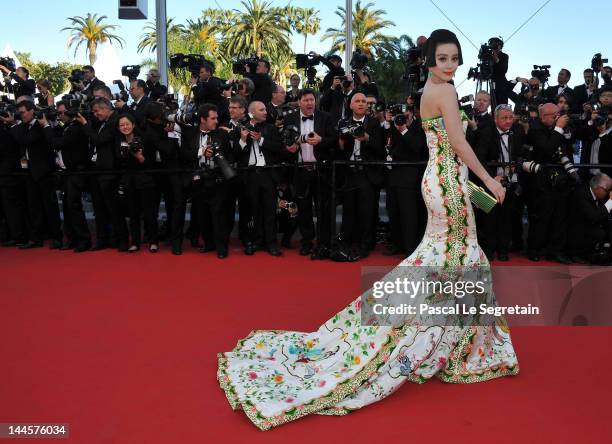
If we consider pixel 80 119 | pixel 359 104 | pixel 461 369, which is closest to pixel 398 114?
pixel 359 104

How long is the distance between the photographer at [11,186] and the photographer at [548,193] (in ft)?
17.2

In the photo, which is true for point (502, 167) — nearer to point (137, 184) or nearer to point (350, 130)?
point (350, 130)

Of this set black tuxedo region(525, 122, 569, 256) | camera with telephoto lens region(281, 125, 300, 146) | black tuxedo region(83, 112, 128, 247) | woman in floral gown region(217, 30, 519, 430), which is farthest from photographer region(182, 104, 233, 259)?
woman in floral gown region(217, 30, 519, 430)

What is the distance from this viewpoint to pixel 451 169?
313cm

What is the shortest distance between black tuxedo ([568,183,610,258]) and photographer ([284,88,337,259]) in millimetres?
2252

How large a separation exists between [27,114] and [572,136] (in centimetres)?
561

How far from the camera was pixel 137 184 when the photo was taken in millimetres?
6582

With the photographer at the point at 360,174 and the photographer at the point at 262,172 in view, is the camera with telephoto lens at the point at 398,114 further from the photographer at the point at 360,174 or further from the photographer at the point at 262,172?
the photographer at the point at 262,172

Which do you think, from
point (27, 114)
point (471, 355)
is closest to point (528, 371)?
point (471, 355)

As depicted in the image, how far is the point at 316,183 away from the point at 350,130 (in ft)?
2.36

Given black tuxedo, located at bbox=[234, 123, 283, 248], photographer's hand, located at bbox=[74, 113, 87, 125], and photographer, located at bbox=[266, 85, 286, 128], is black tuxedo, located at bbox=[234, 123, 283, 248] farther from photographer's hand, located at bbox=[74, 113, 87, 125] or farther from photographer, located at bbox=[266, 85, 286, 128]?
photographer's hand, located at bbox=[74, 113, 87, 125]

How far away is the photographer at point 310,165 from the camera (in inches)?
245

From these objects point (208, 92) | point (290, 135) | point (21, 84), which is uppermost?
point (21, 84)

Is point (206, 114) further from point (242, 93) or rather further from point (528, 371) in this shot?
point (528, 371)
